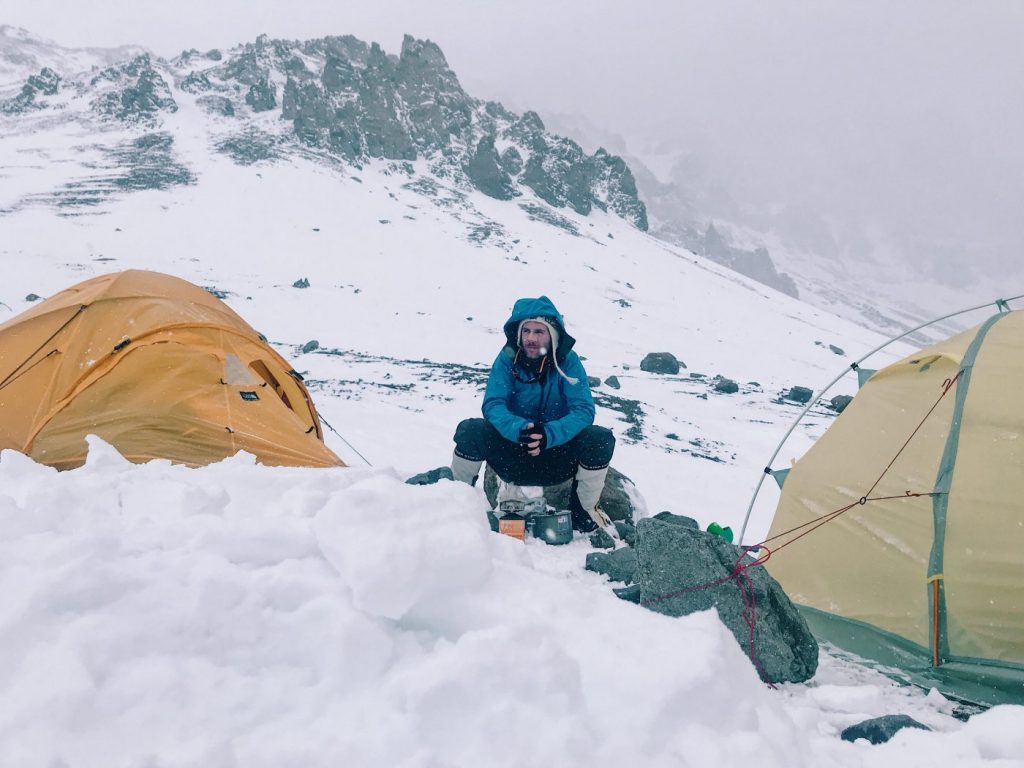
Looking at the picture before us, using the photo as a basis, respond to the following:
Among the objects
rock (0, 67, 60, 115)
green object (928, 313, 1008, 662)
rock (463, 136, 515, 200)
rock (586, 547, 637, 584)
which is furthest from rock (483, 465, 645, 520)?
rock (0, 67, 60, 115)

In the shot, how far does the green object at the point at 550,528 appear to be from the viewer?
13.8ft

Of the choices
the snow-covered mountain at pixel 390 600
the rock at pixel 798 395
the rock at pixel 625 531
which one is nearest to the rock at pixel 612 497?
the rock at pixel 625 531

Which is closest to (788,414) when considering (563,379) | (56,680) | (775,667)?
(563,379)

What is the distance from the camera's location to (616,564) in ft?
12.1

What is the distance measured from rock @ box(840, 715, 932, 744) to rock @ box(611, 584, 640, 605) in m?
1.18

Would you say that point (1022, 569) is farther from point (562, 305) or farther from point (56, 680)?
point (562, 305)

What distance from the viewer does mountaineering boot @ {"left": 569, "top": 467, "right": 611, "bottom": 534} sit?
174 inches

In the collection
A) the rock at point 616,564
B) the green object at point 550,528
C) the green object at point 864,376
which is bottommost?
the green object at point 550,528

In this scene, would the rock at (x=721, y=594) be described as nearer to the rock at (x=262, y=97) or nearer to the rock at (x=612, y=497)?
the rock at (x=612, y=497)

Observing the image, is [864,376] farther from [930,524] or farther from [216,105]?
[216,105]

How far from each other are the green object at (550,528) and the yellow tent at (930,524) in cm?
139

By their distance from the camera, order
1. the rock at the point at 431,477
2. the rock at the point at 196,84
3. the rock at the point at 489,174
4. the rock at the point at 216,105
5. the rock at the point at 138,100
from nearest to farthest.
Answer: the rock at the point at 431,477
the rock at the point at 138,100
the rock at the point at 216,105
the rock at the point at 489,174
the rock at the point at 196,84

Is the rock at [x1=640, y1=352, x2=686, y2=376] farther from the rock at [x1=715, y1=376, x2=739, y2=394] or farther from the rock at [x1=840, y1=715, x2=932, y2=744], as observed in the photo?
the rock at [x1=840, y1=715, x2=932, y2=744]

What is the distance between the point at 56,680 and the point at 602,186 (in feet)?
315
